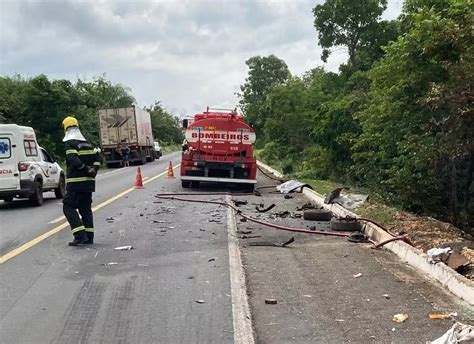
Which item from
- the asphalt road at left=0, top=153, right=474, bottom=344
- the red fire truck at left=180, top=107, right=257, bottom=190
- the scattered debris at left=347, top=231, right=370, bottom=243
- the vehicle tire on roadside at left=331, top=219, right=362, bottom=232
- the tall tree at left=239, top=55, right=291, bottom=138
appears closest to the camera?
the asphalt road at left=0, top=153, right=474, bottom=344

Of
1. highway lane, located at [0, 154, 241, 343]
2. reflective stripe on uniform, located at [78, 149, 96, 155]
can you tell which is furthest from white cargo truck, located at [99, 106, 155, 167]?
reflective stripe on uniform, located at [78, 149, 96, 155]

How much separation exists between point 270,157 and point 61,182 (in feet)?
87.8

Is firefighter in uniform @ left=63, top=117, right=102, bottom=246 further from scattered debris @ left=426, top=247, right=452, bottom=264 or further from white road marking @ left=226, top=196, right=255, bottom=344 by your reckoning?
scattered debris @ left=426, top=247, right=452, bottom=264

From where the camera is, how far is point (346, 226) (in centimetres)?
1046

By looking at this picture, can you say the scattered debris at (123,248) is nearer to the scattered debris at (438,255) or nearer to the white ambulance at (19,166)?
the scattered debris at (438,255)

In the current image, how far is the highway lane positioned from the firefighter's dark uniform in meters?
0.35

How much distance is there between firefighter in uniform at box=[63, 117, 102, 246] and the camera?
9109 mm

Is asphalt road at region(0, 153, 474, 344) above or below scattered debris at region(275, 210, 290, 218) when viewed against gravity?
above

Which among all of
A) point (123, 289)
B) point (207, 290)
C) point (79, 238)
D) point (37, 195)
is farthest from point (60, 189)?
point (207, 290)

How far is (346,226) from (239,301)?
502 cm

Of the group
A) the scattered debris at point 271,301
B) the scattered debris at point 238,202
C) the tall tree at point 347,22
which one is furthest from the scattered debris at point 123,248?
the tall tree at point 347,22

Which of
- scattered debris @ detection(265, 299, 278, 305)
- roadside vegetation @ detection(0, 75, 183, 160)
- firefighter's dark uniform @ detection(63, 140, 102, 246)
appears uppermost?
roadside vegetation @ detection(0, 75, 183, 160)

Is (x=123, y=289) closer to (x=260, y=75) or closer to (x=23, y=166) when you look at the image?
(x=23, y=166)

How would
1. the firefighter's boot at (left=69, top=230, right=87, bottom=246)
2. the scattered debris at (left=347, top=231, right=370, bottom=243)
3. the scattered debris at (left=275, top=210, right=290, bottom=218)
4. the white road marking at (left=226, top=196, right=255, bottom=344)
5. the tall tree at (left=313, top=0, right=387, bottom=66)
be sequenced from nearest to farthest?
the white road marking at (left=226, top=196, right=255, bottom=344), the firefighter's boot at (left=69, top=230, right=87, bottom=246), the scattered debris at (left=347, top=231, right=370, bottom=243), the scattered debris at (left=275, top=210, right=290, bottom=218), the tall tree at (left=313, top=0, right=387, bottom=66)
